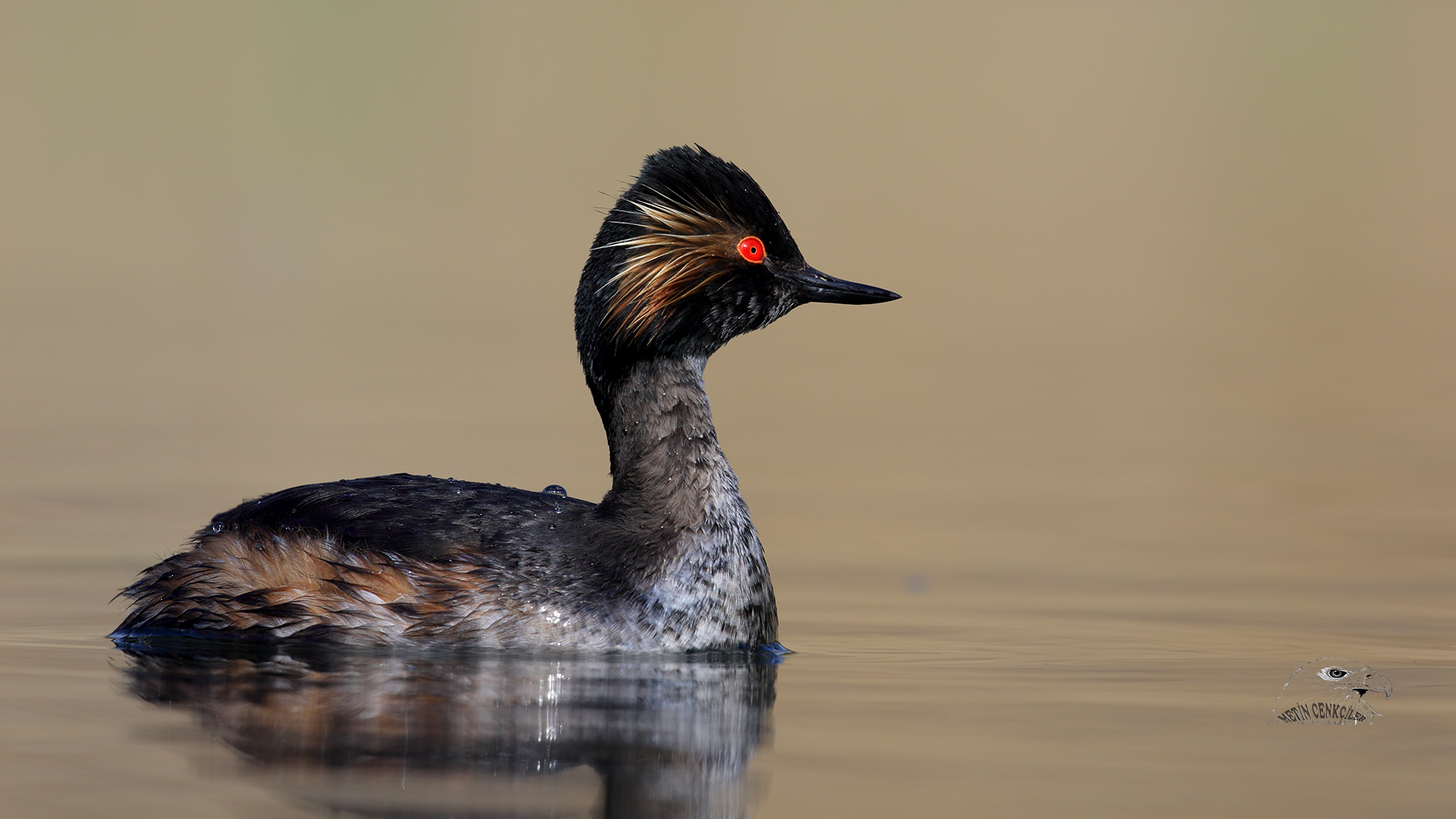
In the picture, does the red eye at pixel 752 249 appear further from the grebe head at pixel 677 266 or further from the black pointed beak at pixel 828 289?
the black pointed beak at pixel 828 289

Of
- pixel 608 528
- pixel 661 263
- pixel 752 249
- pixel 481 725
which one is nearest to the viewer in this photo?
pixel 481 725

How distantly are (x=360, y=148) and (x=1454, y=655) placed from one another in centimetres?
3595

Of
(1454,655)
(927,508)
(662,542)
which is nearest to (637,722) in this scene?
(662,542)

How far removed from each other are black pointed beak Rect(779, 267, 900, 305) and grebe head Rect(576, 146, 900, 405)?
0.01 metres

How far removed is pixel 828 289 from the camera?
957 centimetres

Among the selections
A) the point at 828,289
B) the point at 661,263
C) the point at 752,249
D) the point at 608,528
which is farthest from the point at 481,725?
the point at 828,289

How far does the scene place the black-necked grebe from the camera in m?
8.59

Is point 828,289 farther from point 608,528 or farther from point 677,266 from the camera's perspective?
point 608,528

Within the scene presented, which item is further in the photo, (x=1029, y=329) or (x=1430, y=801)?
(x=1029, y=329)

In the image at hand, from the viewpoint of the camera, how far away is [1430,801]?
6.00 meters

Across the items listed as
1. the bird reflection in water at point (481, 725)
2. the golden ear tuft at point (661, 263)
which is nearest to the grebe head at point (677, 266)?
the golden ear tuft at point (661, 263)

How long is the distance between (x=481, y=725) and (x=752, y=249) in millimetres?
3238

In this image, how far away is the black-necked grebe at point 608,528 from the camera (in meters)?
8.59

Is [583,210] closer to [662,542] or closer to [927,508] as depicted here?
[927,508]
